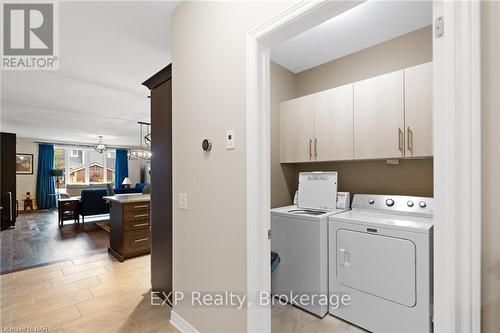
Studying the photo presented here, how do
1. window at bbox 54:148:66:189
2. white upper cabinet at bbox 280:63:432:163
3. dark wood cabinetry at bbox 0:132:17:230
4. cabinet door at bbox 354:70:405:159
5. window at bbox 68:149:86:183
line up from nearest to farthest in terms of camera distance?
1. white upper cabinet at bbox 280:63:432:163
2. cabinet door at bbox 354:70:405:159
3. dark wood cabinetry at bbox 0:132:17:230
4. window at bbox 54:148:66:189
5. window at bbox 68:149:86:183

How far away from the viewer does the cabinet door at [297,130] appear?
2635mm

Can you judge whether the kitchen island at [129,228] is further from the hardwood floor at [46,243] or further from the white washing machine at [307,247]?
the white washing machine at [307,247]

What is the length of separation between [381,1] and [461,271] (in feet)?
6.56

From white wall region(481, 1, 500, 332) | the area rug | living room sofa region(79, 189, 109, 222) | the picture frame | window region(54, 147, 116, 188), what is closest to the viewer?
white wall region(481, 1, 500, 332)

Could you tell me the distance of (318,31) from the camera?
2262mm

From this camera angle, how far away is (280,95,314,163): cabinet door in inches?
104

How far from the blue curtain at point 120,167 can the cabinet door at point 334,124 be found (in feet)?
32.1

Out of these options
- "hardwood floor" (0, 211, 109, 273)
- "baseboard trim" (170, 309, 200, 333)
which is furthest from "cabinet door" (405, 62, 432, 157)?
"hardwood floor" (0, 211, 109, 273)

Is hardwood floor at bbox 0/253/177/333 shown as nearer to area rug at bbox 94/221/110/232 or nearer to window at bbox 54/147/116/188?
area rug at bbox 94/221/110/232

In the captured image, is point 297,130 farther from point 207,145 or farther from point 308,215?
point 207,145

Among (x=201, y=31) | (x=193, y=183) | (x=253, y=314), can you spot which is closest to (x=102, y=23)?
(x=201, y=31)

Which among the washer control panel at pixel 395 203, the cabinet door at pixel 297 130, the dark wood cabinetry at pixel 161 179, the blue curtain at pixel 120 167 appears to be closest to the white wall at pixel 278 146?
the cabinet door at pixel 297 130

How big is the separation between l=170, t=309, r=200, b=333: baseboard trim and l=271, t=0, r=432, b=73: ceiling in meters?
2.70

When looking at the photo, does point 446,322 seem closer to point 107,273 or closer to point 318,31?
point 318,31
